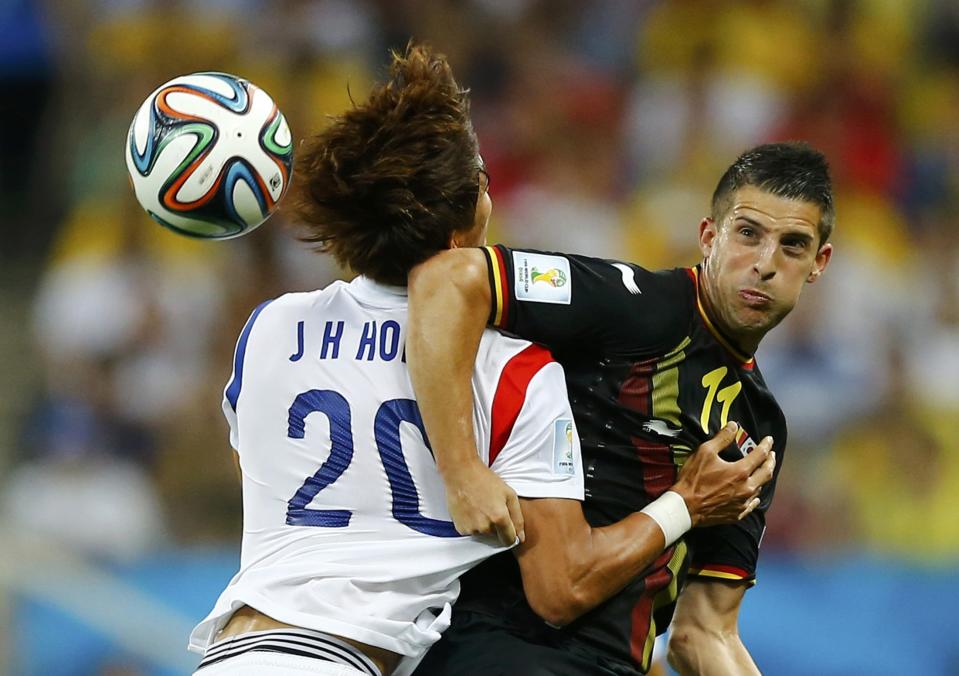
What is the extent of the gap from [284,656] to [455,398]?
2.16ft

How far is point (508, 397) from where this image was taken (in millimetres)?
3246

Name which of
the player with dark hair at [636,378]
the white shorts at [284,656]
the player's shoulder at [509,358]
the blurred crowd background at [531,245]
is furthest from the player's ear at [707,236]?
the blurred crowd background at [531,245]

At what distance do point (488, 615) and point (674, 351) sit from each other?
803 mm

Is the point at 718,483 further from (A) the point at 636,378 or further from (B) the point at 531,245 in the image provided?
(B) the point at 531,245

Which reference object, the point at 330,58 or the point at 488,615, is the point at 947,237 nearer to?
the point at 330,58

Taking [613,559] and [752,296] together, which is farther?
[752,296]

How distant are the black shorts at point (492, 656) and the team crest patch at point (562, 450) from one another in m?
0.42

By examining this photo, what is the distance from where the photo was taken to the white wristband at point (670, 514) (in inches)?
135

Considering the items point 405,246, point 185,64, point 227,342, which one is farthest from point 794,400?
point 405,246

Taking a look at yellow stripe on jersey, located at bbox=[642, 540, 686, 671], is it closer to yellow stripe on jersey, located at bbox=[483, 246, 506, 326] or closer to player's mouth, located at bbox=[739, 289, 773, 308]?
player's mouth, located at bbox=[739, 289, 773, 308]

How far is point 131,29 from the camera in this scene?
8.91 metres

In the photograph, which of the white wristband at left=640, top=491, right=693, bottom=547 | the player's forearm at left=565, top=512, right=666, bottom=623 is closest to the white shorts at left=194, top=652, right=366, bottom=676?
the player's forearm at left=565, top=512, right=666, bottom=623

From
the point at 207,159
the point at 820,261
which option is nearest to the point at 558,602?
the point at 820,261

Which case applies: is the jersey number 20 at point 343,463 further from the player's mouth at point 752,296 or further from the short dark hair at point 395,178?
the player's mouth at point 752,296
